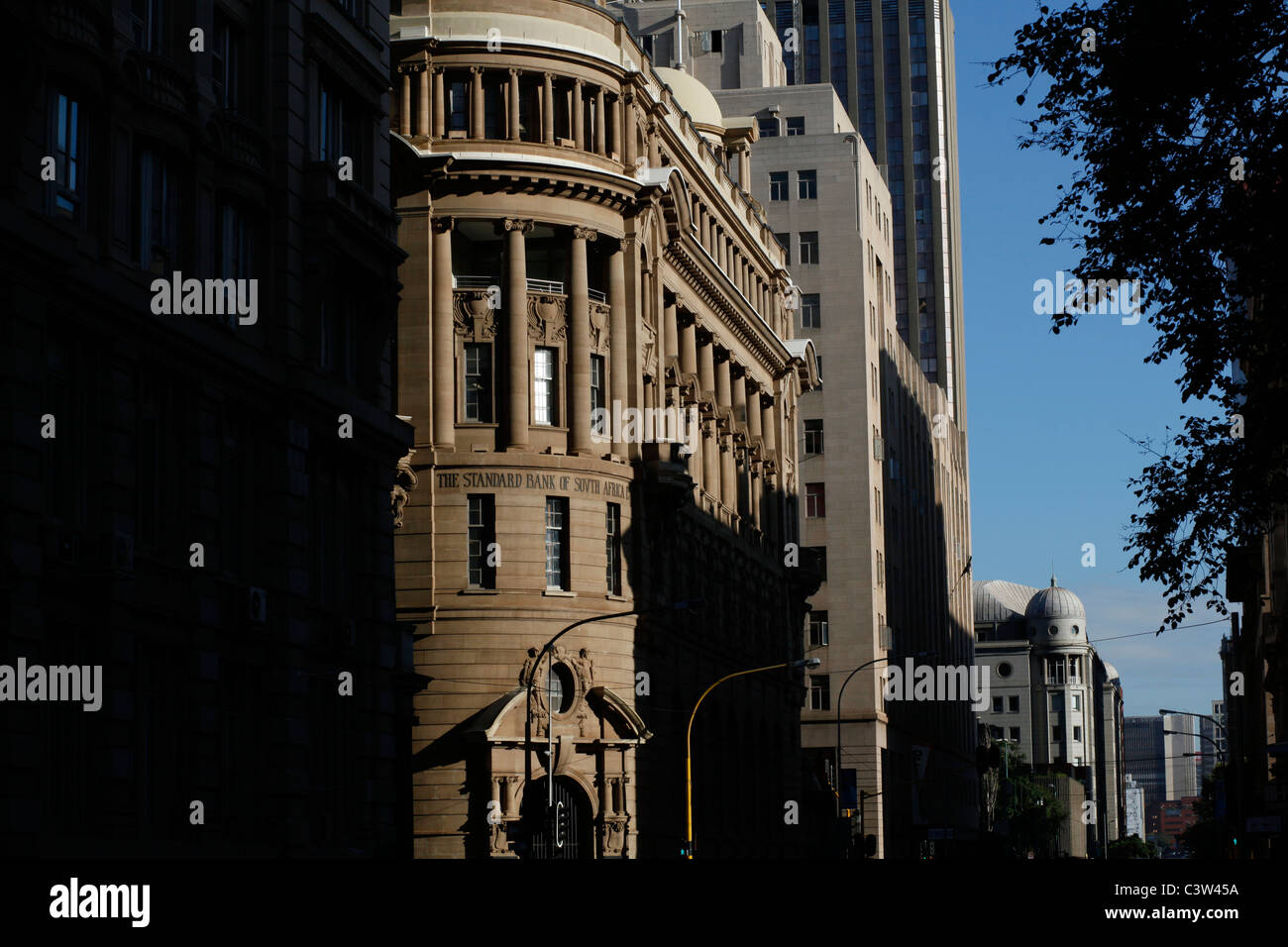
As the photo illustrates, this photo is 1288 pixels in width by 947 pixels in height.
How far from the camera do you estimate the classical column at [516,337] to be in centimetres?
6000

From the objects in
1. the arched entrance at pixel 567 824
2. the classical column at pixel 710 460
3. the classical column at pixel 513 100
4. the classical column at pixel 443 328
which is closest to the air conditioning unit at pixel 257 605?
the arched entrance at pixel 567 824

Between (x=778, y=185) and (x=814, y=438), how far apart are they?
52.8ft

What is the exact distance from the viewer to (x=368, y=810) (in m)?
39.2

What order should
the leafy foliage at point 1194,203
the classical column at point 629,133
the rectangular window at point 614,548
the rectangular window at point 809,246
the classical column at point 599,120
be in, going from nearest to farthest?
the leafy foliage at point 1194,203 → the rectangular window at point 614,548 → the classical column at point 599,120 → the classical column at point 629,133 → the rectangular window at point 809,246

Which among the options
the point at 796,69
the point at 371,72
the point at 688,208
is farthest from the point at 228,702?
the point at 796,69

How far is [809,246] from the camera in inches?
4670

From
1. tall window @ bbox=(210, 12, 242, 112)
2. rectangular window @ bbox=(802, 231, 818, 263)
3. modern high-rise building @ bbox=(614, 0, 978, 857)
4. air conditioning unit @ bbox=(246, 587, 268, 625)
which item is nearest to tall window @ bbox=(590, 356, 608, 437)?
tall window @ bbox=(210, 12, 242, 112)

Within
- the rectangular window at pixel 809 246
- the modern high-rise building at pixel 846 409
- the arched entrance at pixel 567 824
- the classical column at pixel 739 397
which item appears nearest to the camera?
the arched entrance at pixel 567 824

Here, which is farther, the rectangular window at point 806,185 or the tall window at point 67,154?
the rectangular window at point 806,185

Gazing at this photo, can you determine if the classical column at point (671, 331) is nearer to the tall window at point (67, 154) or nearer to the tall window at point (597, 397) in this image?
the tall window at point (597, 397)

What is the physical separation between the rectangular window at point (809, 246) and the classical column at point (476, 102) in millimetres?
59308

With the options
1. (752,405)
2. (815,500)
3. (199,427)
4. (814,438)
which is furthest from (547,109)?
(815,500)

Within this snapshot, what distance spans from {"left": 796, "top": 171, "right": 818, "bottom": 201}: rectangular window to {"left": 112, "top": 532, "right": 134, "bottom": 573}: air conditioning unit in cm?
9295

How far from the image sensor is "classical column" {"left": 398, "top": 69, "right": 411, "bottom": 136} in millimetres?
60188
